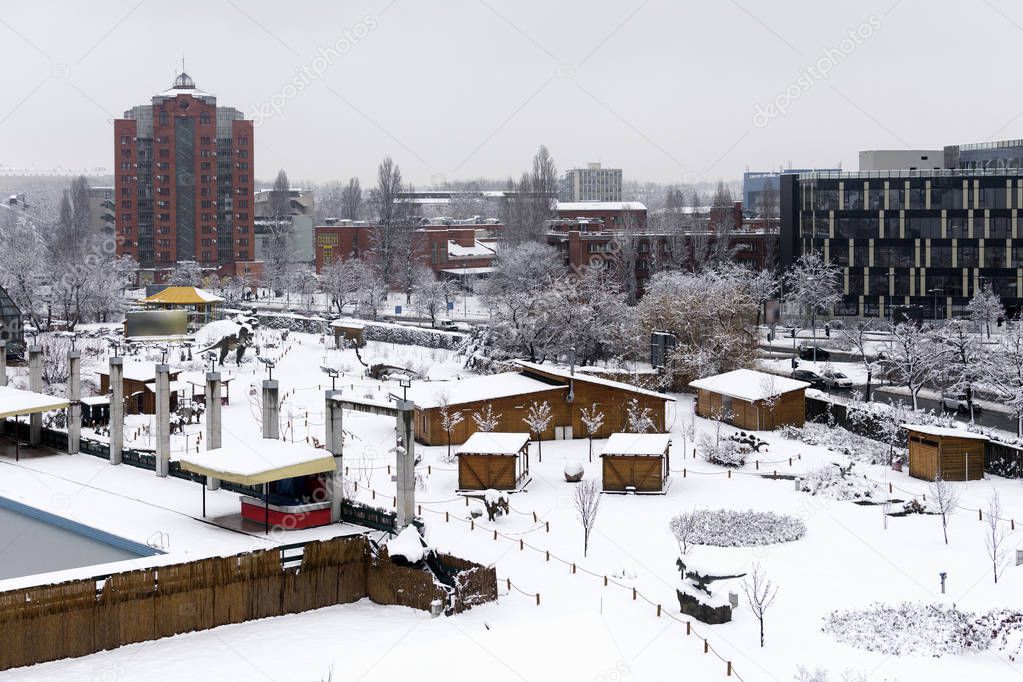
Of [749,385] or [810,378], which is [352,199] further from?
[749,385]

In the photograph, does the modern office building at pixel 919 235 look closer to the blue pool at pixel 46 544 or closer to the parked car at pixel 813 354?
the parked car at pixel 813 354

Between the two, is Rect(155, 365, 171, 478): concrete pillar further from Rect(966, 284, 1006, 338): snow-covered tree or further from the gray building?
the gray building

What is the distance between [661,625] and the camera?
66.4 feet

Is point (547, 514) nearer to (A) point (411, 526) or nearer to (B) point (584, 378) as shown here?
(A) point (411, 526)

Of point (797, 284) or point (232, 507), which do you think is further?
point (797, 284)

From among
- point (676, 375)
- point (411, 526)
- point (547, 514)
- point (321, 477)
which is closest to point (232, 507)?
point (321, 477)

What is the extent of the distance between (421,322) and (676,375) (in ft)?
109

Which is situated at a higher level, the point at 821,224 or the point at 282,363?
the point at 821,224

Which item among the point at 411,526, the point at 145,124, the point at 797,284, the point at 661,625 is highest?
the point at 145,124

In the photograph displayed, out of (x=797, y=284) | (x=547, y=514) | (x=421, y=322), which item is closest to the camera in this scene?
(x=547, y=514)

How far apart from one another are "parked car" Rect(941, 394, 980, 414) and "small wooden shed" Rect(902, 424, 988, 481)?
11.8 meters

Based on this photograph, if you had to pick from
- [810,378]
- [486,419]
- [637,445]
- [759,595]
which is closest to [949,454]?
[637,445]

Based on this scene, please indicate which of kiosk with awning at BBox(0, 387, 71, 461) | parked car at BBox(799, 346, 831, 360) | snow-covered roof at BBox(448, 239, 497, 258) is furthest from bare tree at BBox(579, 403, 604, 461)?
snow-covered roof at BBox(448, 239, 497, 258)

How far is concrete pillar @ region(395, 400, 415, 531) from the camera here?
22641 millimetres
